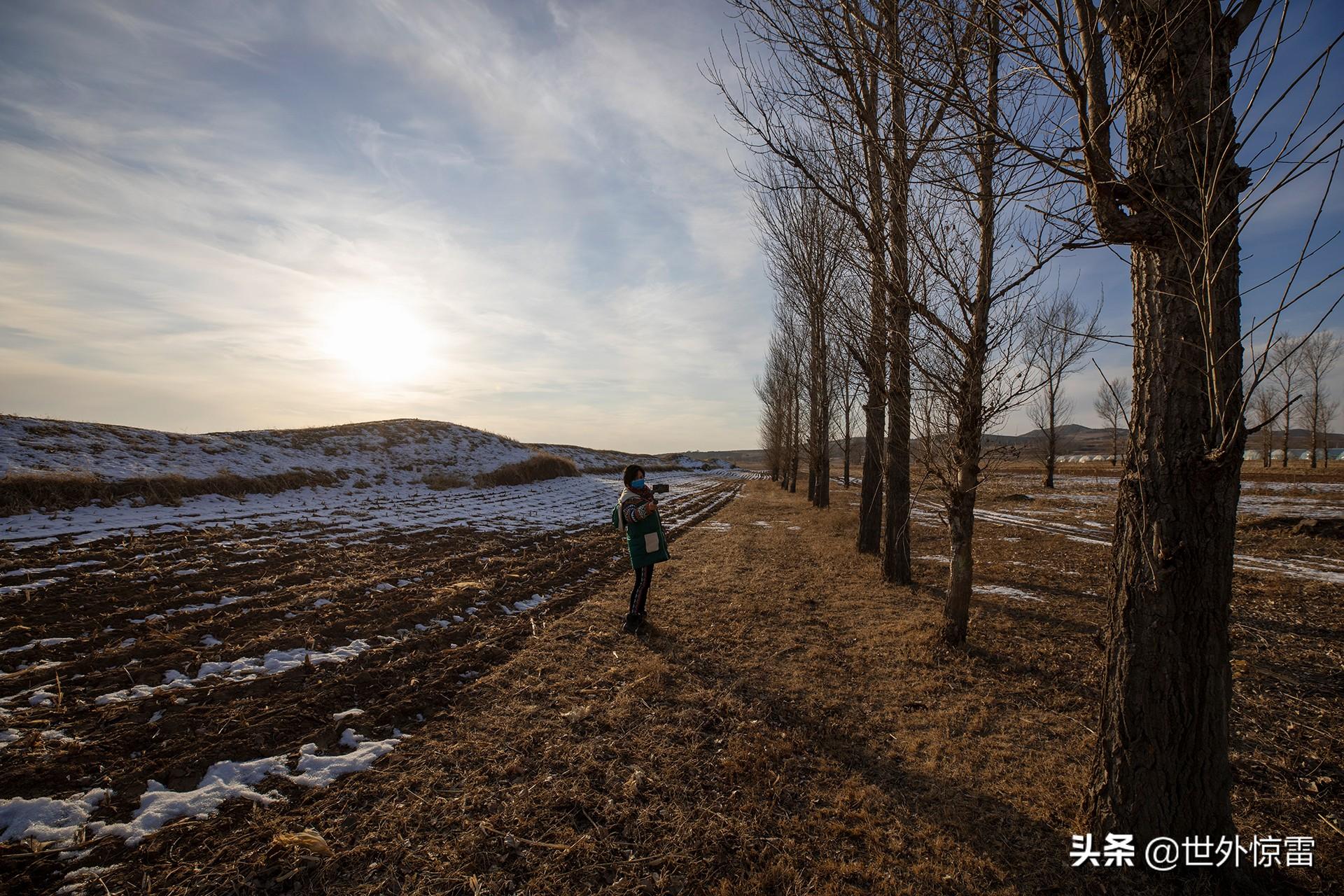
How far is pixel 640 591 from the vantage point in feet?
20.4

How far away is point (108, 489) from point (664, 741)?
16.0m

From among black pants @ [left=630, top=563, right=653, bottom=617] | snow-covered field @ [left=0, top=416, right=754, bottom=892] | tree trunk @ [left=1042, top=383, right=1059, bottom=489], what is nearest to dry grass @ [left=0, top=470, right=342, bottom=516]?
snow-covered field @ [left=0, top=416, right=754, bottom=892]

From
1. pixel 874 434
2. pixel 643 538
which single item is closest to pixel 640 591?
pixel 643 538

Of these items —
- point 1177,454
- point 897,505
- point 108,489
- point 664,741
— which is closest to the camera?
point 1177,454

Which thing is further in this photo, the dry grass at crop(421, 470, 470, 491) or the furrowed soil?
the dry grass at crop(421, 470, 470, 491)

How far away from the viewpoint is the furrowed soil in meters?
2.61

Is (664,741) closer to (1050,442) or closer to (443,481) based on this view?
(443,481)

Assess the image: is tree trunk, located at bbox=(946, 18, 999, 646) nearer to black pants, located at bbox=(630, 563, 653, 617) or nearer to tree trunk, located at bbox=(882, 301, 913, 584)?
tree trunk, located at bbox=(882, 301, 913, 584)

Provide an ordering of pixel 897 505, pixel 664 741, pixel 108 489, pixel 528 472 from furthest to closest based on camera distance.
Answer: pixel 528 472 → pixel 108 489 → pixel 897 505 → pixel 664 741

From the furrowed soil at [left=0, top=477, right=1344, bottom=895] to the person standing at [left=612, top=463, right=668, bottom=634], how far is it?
346 millimetres

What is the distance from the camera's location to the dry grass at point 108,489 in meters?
10.8

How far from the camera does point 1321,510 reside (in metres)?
15.1

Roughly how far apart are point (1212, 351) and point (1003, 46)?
1979 millimetres

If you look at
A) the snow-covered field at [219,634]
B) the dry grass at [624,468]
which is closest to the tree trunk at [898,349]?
the snow-covered field at [219,634]
